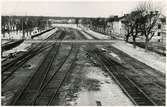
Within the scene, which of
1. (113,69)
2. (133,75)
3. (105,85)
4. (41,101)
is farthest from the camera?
(113,69)

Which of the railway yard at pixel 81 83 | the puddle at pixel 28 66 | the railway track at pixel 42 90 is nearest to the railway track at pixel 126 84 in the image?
the railway yard at pixel 81 83

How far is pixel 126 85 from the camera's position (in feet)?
54.2

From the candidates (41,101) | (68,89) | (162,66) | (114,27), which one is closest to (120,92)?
(68,89)

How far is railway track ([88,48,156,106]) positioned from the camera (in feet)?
43.6

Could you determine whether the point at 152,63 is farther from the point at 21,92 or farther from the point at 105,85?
the point at 21,92

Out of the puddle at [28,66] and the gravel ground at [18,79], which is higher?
the puddle at [28,66]

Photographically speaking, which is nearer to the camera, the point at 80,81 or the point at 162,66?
the point at 80,81

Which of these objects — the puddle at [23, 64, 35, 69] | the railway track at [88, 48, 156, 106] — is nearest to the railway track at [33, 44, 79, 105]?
the puddle at [23, 64, 35, 69]

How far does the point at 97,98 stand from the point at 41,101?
2990mm

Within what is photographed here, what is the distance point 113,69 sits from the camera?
21.8 m

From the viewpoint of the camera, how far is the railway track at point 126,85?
13.3 metres

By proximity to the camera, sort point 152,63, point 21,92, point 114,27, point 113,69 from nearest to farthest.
A: point 21,92 < point 113,69 < point 152,63 < point 114,27

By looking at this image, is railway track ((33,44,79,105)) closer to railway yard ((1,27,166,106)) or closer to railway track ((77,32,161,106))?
railway yard ((1,27,166,106))

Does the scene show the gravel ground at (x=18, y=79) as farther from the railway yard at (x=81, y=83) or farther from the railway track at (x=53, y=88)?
the railway track at (x=53, y=88)
